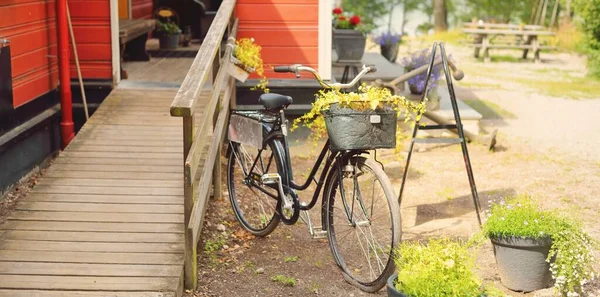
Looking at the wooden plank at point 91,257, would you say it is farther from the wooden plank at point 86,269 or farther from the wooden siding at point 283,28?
the wooden siding at point 283,28

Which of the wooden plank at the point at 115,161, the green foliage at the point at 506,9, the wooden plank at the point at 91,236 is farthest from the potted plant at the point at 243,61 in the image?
the green foliage at the point at 506,9

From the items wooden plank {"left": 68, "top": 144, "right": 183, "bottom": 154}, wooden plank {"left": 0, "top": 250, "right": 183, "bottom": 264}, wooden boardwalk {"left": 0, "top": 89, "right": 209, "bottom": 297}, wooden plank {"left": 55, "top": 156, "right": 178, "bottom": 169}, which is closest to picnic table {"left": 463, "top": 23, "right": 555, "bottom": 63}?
wooden boardwalk {"left": 0, "top": 89, "right": 209, "bottom": 297}

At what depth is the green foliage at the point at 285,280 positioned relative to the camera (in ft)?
18.2

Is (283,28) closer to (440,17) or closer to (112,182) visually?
(112,182)

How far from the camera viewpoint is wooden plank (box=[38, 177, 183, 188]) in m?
6.36

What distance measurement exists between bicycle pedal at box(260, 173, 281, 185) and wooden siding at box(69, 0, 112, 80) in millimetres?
3074

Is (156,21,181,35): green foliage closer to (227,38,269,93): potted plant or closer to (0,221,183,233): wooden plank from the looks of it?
(227,38,269,93): potted plant

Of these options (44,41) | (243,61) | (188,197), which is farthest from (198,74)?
(44,41)

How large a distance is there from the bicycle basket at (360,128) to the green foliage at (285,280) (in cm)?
94

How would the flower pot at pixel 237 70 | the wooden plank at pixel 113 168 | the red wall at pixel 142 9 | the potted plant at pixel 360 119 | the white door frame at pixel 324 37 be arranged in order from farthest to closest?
the red wall at pixel 142 9 → the white door frame at pixel 324 37 → the flower pot at pixel 237 70 → the wooden plank at pixel 113 168 → the potted plant at pixel 360 119

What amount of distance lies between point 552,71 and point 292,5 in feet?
34.0

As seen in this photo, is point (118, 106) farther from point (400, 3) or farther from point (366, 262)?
point (400, 3)

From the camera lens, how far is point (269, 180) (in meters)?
6.00

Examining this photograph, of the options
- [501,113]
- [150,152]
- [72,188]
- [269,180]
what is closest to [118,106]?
[150,152]
